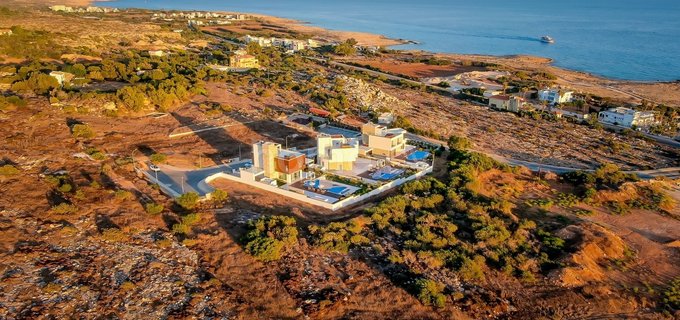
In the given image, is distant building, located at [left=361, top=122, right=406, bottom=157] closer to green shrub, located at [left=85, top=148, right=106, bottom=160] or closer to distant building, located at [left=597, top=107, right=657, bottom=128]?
green shrub, located at [left=85, top=148, right=106, bottom=160]

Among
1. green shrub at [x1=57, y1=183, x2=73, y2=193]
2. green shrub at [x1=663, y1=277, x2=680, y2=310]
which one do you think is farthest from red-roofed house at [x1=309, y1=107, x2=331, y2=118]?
green shrub at [x1=663, y1=277, x2=680, y2=310]

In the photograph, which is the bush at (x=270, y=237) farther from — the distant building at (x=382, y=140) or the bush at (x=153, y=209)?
the distant building at (x=382, y=140)

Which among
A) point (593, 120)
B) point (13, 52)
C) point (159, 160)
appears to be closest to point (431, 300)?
point (159, 160)

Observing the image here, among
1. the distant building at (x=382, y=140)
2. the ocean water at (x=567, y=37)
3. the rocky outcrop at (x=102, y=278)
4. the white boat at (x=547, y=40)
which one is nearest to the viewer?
the rocky outcrop at (x=102, y=278)

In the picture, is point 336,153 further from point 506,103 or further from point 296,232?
point 506,103

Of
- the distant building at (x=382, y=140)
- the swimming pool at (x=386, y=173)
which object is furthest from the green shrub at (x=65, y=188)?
the distant building at (x=382, y=140)
